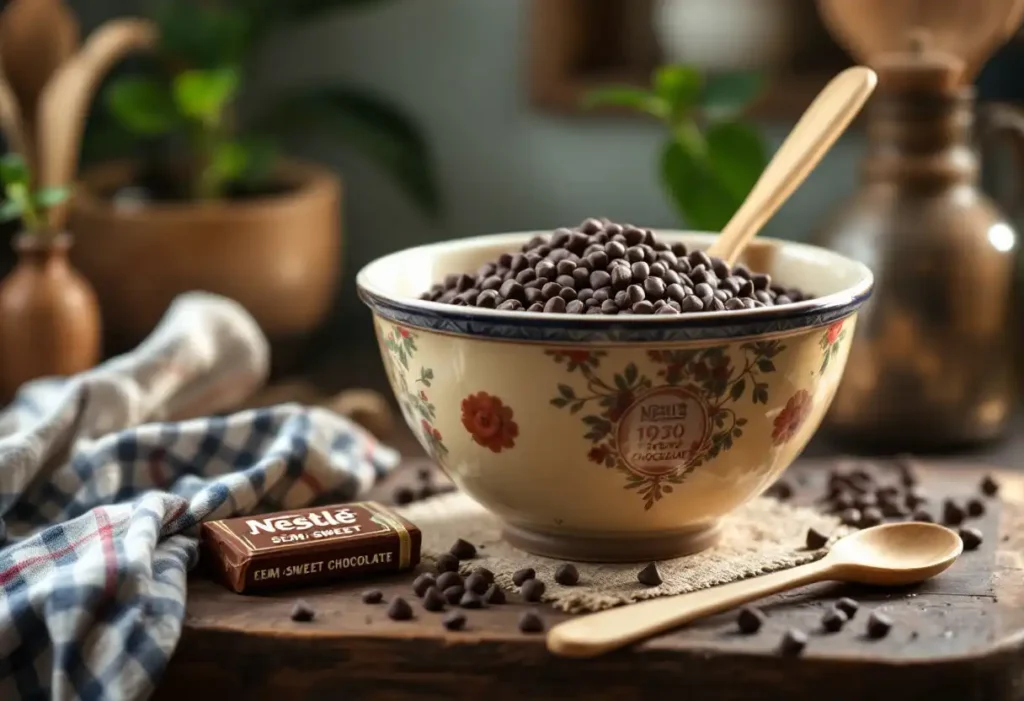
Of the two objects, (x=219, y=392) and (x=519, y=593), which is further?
(x=219, y=392)

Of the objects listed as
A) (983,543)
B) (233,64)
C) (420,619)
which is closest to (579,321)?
(420,619)

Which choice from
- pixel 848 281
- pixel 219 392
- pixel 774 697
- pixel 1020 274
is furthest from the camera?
pixel 1020 274

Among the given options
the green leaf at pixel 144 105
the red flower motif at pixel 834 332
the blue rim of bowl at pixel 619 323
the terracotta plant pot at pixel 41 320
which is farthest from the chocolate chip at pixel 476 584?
the green leaf at pixel 144 105

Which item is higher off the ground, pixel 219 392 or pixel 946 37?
pixel 946 37

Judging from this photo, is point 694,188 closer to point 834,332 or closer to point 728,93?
point 728,93

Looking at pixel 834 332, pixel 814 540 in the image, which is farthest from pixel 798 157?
pixel 814 540

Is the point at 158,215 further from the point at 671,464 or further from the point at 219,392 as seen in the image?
the point at 671,464

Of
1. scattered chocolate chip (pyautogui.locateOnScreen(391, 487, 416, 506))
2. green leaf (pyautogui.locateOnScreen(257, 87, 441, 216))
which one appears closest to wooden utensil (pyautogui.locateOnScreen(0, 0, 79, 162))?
green leaf (pyautogui.locateOnScreen(257, 87, 441, 216))
